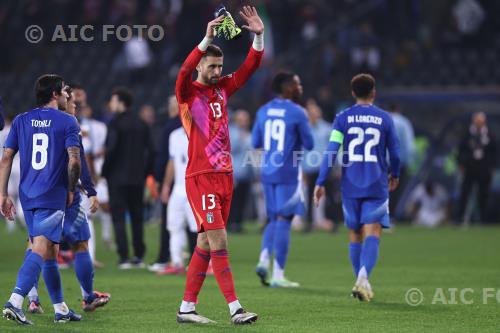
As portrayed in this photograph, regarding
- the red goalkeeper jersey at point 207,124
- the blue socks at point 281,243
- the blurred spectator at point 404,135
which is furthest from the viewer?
the blurred spectator at point 404,135

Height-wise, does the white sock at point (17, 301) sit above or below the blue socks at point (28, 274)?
below

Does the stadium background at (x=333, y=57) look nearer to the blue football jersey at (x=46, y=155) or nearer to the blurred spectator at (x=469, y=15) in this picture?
the blurred spectator at (x=469, y=15)

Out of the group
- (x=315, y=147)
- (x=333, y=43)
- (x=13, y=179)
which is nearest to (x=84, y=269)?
(x=13, y=179)

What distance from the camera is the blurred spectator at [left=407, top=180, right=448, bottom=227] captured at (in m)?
24.6

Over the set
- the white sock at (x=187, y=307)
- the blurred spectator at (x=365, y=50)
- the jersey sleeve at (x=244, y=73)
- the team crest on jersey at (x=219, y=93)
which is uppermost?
the blurred spectator at (x=365, y=50)

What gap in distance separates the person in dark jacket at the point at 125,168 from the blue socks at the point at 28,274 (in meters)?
6.18

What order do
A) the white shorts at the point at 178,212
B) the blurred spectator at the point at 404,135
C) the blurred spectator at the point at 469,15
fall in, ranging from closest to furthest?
the white shorts at the point at 178,212 < the blurred spectator at the point at 404,135 < the blurred spectator at the point at 469,15

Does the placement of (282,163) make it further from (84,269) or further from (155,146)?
(155,146)

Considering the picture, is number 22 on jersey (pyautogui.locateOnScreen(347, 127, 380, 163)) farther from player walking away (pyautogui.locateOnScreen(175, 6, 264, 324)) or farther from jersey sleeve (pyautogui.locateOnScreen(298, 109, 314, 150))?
player walking away (pyautogui.locateOnScreen(175, 6, 264, 324))

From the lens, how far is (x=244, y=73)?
970 cm

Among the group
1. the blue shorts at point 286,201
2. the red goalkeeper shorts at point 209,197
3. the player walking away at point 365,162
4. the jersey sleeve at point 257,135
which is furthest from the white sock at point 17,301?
the jersey sleeve at point 257,135

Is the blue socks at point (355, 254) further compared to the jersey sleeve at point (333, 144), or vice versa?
the blue socks at point (355, 254)

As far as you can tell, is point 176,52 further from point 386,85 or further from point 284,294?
point 284,294

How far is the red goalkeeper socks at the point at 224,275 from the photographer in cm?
942
